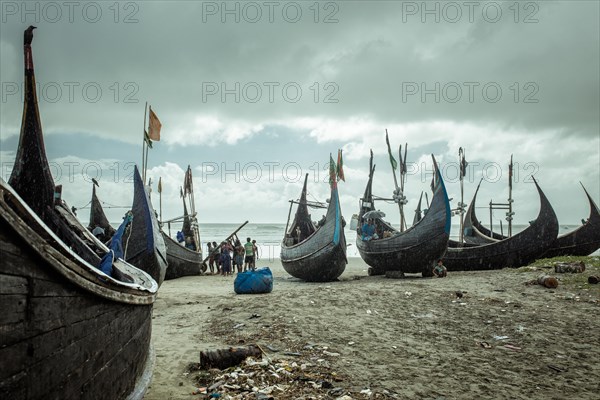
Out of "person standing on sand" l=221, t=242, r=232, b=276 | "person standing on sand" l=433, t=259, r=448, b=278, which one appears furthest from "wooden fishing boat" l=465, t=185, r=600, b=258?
"person standing on sand" l=221, t=242, r=232, b=276

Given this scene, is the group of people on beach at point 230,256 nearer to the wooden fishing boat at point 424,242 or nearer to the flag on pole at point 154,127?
the wooden fishing boat at point 424,242

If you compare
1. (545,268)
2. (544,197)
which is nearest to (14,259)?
(545,268)

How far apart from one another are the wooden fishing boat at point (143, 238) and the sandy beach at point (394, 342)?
40.1 inches

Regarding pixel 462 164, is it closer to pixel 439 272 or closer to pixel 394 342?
pixel 439 272

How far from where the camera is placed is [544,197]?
17.7 m

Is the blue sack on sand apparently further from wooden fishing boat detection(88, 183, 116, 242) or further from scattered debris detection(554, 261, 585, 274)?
scattered debris detection(554, 261, 585, 274)

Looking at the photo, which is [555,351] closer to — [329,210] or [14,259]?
[14,259]

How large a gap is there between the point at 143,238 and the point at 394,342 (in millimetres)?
6754

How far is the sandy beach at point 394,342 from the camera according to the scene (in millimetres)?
4391

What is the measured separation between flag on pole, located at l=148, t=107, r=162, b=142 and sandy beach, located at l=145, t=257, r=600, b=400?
A: 16.0 ft

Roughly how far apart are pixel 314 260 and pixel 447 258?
6.58 meters

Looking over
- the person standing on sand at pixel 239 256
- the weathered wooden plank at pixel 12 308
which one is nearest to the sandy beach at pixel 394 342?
the weathered wooden plank at pixel 12 308

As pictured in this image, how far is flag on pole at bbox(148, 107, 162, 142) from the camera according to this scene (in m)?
12.0

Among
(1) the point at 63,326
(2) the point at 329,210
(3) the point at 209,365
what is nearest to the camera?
(1) the point at 63,326
